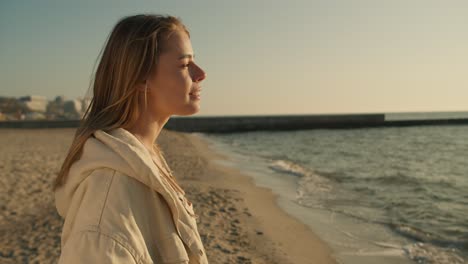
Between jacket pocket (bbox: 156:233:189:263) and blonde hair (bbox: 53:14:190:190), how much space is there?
0.36 m

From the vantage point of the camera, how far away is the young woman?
93 cm

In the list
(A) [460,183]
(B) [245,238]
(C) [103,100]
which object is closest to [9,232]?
(B) [245,238]

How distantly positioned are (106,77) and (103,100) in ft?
0.25

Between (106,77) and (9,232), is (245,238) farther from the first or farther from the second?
(106,77)

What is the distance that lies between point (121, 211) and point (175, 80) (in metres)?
0.46

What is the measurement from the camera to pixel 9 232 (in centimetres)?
534

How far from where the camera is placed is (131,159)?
994 mm

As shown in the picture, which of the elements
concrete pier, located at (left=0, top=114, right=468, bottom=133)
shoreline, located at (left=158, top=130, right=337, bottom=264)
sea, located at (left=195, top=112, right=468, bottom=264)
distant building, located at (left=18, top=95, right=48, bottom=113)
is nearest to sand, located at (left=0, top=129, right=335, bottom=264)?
shoreline, located at (left=158, top=130, right=337, bottom=264)

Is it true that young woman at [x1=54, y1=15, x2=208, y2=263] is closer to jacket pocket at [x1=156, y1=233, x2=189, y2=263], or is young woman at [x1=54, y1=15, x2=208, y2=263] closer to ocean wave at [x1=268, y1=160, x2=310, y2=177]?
jacket pocket at [x1=156, y1=233, x2=189, y2=263]

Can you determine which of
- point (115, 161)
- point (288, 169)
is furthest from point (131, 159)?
point (288, 169)

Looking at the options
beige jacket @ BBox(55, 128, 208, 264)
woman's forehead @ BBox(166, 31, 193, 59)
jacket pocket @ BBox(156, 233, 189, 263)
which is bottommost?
jacket pocket @ BBox(156, 233, 189, 263)

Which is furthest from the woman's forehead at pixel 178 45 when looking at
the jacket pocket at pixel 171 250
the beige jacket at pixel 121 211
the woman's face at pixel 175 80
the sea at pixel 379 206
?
the sea at pixel 379 206

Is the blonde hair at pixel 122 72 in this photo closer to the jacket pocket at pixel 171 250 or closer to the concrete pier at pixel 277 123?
the jacket pocket at pixel 171 250

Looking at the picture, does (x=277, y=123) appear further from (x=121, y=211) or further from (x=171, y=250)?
(x=121, y=211)
